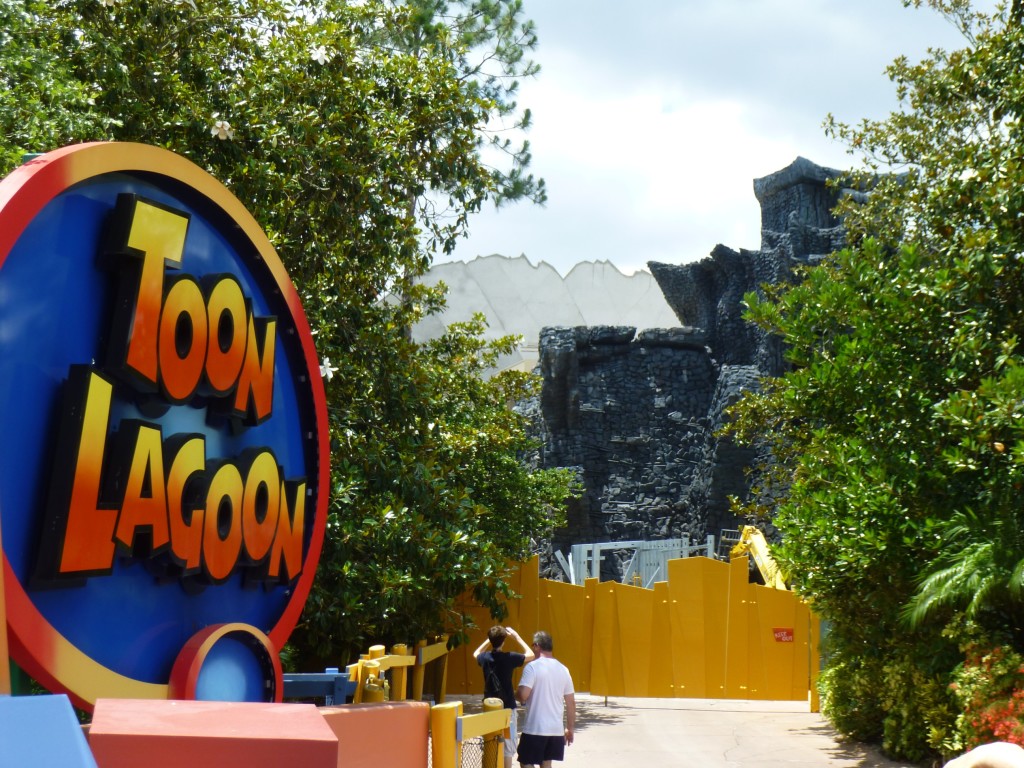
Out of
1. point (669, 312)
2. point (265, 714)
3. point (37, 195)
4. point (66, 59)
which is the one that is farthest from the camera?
point (669, 312)

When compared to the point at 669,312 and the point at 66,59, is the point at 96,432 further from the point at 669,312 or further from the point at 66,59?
the point at 669,312

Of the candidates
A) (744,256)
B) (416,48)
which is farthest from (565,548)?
(416,48)

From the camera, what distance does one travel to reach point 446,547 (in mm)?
10844

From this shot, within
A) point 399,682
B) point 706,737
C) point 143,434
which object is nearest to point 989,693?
point 706,737

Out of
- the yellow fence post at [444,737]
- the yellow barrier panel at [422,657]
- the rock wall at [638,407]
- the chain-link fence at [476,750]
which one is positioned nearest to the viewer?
the yellow fence post at [444,737]

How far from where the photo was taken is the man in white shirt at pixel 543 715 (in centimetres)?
809

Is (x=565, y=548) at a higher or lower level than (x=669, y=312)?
lower

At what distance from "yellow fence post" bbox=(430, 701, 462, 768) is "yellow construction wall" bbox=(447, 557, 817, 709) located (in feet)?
34.7

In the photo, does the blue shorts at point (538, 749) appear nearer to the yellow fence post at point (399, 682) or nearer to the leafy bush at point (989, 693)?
the yellow fence post at point (399, 682)

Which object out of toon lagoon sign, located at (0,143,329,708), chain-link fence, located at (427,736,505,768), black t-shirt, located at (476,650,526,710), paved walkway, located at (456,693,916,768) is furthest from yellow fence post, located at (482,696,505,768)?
paved walkway, located at (456,693,916,768)

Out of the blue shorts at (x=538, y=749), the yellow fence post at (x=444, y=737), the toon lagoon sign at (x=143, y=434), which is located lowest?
the blue shorts at (x=538, y=749)

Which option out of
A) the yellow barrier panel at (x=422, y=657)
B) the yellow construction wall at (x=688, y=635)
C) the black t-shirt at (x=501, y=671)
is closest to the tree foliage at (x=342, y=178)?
Result: the yellow barrier panel at (x=422, y=657)

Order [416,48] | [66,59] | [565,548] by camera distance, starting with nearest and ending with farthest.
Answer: [66,59]
[416,48]
[565,548]

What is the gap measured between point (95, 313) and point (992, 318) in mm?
8388
